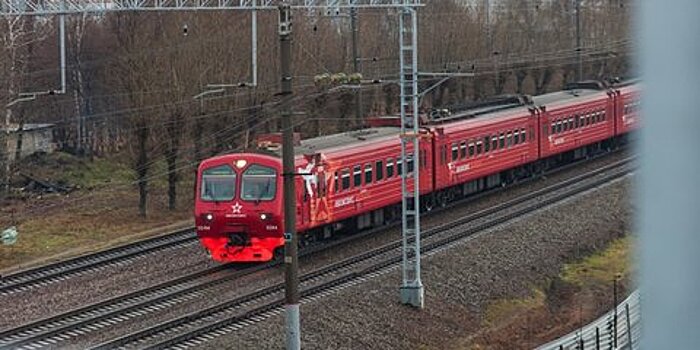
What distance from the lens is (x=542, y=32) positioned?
157 ft

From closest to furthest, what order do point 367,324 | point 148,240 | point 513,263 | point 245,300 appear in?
point 367,324, point 245,300, point 513,263, point 148,240

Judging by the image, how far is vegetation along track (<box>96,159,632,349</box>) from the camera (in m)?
13.2

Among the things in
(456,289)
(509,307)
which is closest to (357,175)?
(456,289)

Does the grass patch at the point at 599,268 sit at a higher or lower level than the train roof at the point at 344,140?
lower

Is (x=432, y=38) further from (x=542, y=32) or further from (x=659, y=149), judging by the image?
(x=659, y=149)

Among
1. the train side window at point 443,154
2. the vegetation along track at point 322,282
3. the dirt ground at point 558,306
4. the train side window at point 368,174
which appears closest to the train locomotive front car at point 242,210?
the vegetation along track at point 322,282

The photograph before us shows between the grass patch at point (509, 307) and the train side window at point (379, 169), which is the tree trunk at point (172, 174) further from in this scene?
the grass patch at point (509, 307)

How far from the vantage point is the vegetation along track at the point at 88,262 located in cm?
1686

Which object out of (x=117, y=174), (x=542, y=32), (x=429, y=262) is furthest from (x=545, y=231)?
(x=542, y=32)

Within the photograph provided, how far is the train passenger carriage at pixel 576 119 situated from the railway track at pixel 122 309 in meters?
12.2

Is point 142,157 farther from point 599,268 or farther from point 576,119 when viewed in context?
point 576,119

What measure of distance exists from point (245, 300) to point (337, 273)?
2268mm

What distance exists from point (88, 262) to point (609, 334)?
8878 millimetres

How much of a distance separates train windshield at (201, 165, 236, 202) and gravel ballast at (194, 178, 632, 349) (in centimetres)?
272
